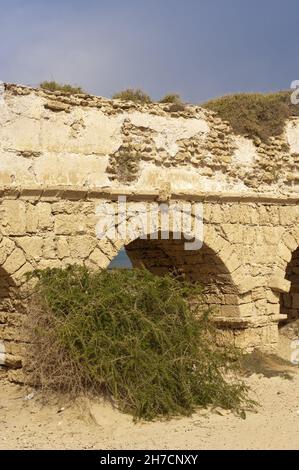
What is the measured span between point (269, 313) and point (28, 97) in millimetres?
4790

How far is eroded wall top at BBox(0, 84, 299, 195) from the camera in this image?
718 cm

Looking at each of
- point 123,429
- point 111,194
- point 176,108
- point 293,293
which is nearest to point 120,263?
point 293,293

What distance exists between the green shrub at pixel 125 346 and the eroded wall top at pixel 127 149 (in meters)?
1.25

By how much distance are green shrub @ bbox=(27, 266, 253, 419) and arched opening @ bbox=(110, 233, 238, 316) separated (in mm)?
2152

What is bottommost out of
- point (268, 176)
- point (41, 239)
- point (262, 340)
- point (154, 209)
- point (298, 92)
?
point (262, 340)

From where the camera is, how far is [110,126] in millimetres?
7953

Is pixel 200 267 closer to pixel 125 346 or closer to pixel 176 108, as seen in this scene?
pixel 176 108

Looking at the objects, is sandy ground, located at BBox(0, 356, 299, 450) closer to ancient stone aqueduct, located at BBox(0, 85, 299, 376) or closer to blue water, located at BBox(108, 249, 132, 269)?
ancient stone aqueduct, located at BBox(0, 85, 299, 376)

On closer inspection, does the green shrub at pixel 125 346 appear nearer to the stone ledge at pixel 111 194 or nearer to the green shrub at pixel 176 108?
the stone ledge at pixel 111 194

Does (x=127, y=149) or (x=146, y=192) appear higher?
(x=127, y=149)

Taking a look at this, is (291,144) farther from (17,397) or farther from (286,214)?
(17,397)

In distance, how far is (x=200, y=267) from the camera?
9.35 meters

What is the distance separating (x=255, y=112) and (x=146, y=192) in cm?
297
